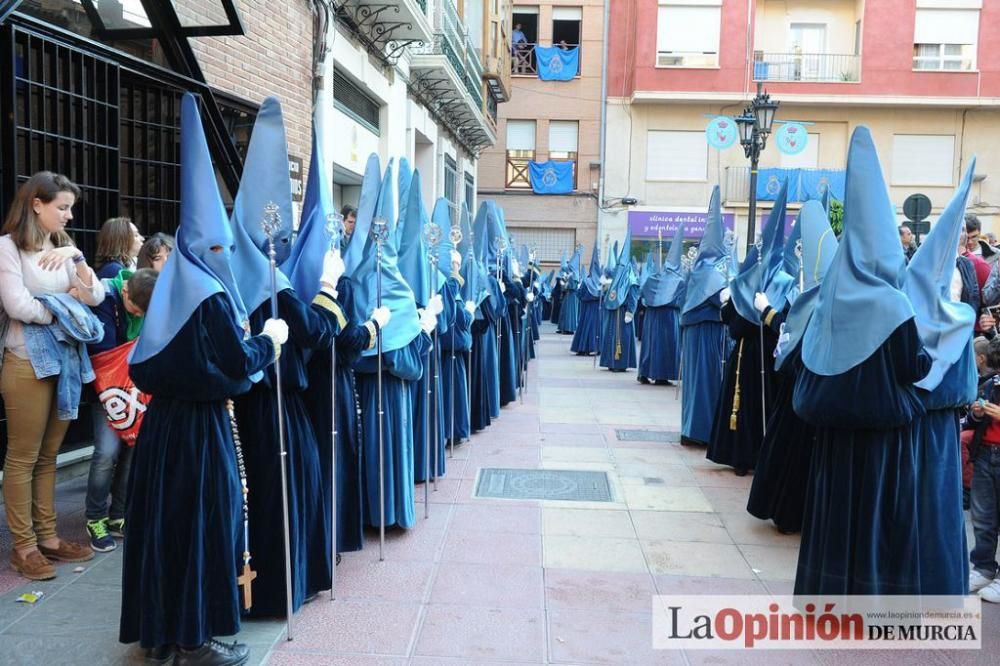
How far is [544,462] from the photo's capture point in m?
8.18

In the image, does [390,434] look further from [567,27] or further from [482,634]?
[567,27]

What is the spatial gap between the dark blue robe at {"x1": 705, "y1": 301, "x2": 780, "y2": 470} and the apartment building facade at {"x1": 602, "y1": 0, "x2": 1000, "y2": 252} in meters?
23.6

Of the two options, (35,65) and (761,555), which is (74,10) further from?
(761,555)

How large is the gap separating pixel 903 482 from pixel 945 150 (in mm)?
30244

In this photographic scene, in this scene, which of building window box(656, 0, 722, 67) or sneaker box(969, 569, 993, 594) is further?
building window box(656, 0, 722, 67)

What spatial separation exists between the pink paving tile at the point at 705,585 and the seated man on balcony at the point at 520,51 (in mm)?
29225

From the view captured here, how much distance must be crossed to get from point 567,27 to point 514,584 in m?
30.3

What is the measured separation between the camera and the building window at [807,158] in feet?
99.2

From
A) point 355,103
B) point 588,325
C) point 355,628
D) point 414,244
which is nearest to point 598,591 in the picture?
point 355,628

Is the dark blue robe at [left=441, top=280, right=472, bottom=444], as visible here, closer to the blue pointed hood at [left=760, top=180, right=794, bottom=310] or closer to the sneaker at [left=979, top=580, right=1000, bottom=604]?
the blue pointed hood at [left=760, top=180, right=794, bottom=310]

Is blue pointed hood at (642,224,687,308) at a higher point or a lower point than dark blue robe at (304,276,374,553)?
higher

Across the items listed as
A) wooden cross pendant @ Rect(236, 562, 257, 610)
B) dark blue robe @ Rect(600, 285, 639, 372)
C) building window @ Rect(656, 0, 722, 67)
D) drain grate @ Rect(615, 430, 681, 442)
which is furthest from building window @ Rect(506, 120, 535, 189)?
wooden cross pendant @ Rect(236, 562, 257, 610)

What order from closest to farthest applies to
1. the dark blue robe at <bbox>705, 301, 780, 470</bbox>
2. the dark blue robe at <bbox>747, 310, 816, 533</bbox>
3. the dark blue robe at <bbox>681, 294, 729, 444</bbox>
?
the dark blue robe at <bbox>747, 310, 816, 533</bbox>, the dark blue robe at <bbox>705, 301, 780, 470</bbox>, the dark blue robe at <bbox>681, 294, 729, 444</bbox>

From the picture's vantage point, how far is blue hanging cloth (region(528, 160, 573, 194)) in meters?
31.8
